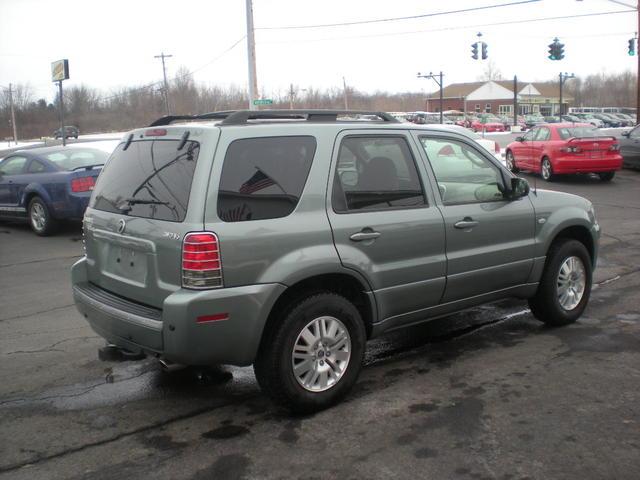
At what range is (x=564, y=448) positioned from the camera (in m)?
3.52

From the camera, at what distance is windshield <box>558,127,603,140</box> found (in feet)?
56.6

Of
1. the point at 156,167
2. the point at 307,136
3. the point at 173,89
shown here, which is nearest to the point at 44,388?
the point at 156,167

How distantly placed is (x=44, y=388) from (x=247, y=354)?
1.80 m

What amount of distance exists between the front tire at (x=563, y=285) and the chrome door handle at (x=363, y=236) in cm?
208

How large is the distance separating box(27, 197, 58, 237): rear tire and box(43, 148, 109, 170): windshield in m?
0.76

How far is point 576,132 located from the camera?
17422 mm

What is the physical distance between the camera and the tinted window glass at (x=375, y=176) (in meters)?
4.25

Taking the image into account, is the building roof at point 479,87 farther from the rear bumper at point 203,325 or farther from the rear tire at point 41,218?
the rear bumper at point 203,325

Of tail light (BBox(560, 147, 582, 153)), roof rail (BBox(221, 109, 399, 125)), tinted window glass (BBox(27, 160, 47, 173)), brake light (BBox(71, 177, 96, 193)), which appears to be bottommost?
brake light (BBox(71, 177, 96, 193))

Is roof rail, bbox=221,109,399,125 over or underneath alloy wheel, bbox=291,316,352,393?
over

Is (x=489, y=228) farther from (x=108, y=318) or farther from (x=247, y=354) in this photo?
(x=108, y=318)

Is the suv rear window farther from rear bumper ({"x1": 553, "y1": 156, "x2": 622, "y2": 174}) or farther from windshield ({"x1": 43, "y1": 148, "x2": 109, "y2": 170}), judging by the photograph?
rear bumper ({"x1": 553, "y1": 156, "x2": 622, "y2": 174})

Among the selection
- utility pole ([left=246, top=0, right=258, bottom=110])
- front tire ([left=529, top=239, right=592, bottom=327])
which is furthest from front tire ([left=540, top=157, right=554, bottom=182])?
front tire ([left=529, top=239, right=592, bottom=327])

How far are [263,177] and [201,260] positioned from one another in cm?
66
